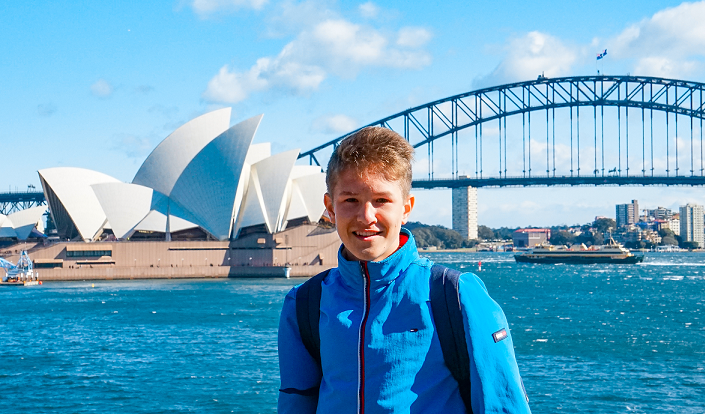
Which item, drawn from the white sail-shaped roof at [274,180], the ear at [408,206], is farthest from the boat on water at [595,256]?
the ear at [408,206]

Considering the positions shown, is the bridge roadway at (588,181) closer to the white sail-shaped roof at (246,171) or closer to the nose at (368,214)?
the white sail-shaped roof at (246,171)

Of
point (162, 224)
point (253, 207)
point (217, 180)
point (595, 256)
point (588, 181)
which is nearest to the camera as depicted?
point (217, 180)

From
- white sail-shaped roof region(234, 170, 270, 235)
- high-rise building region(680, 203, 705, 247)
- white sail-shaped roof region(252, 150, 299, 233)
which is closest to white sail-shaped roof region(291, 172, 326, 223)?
white sail-shaped roof region(252, 150, 299, 233)

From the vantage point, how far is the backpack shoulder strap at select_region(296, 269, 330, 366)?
1618 millimetres

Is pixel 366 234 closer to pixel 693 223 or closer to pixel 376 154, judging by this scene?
pixel 376 154

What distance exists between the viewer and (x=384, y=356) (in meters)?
1.48

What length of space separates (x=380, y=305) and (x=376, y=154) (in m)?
0.33

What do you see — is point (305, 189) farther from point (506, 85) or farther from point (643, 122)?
point (643, 122)

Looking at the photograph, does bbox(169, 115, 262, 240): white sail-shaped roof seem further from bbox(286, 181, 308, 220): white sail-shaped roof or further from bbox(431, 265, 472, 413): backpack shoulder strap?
bbox(431, 265, 472, 413): backpack shoulder strap

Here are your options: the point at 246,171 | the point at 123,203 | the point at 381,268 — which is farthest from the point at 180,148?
the point at 381,268

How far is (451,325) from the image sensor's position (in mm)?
1449

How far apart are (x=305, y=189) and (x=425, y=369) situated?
4607cm

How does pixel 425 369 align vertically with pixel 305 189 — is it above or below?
below

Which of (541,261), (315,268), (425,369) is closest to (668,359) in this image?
(425,369)
